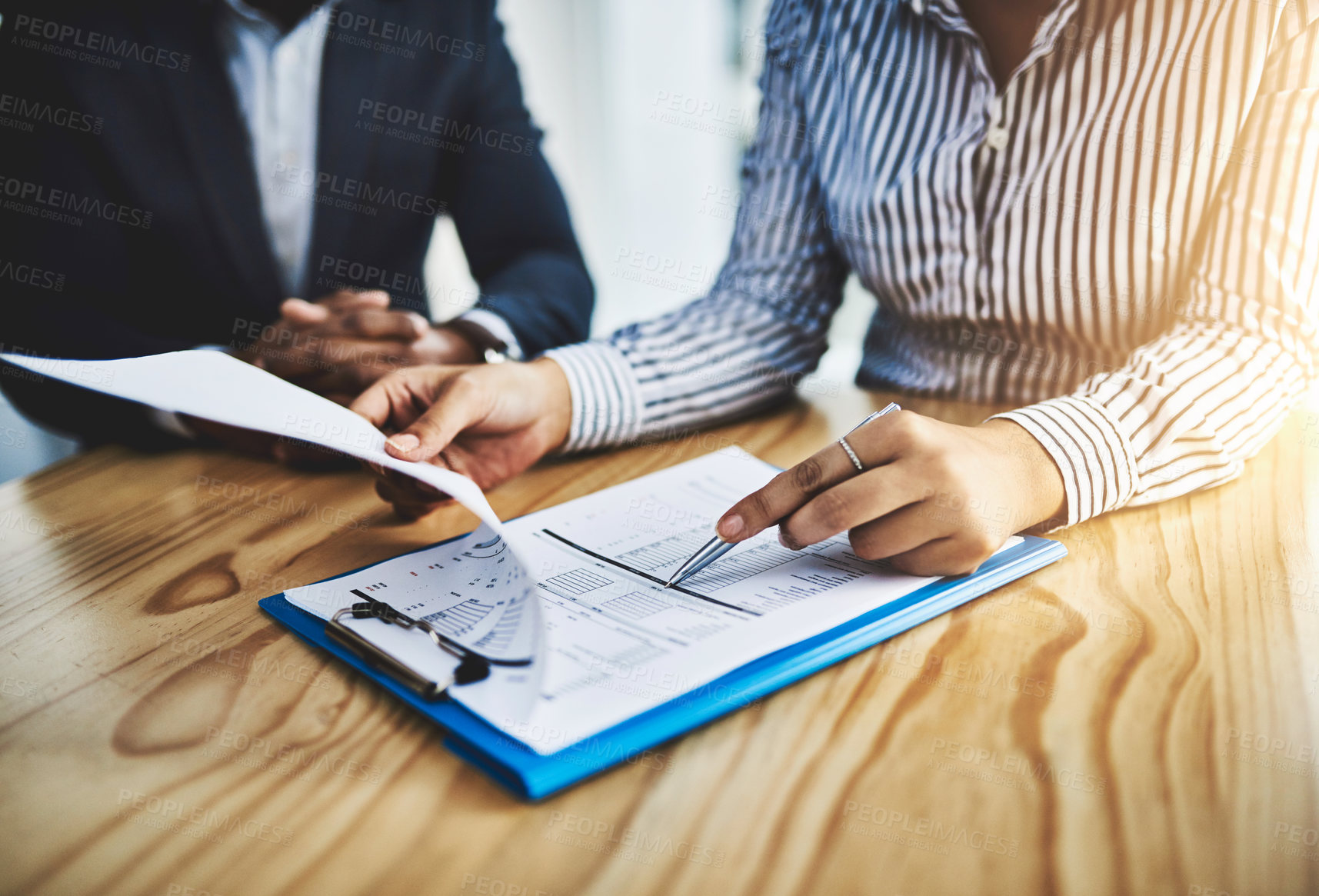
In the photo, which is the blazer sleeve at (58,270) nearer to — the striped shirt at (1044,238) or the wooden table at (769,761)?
the wooden table at (769,761)

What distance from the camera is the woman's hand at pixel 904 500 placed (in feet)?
1.79

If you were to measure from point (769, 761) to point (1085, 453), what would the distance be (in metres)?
0.38

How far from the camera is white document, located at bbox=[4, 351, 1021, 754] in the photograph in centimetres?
44

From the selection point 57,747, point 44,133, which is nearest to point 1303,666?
point 57,747

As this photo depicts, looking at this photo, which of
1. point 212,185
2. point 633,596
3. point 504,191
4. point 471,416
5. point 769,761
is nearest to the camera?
point 769,761

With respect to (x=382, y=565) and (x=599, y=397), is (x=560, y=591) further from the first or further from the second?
(x=599, y=397)

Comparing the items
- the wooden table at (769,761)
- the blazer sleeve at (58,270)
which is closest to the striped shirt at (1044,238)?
the wooden table at (769,761)

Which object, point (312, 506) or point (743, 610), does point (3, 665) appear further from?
point (743, 610)

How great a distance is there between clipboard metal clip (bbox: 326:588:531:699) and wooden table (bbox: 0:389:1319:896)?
2cm

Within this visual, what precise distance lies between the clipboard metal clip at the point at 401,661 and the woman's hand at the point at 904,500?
0.62ft

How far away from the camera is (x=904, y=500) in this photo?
0.55 m

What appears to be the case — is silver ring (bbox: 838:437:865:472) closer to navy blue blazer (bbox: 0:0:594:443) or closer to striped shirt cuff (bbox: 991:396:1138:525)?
striped shirt cuff (bbox: 991:396:1138:525)

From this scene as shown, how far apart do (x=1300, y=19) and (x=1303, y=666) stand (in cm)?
61

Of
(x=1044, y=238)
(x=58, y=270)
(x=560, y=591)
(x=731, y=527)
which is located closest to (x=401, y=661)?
(x=560, y=591)
